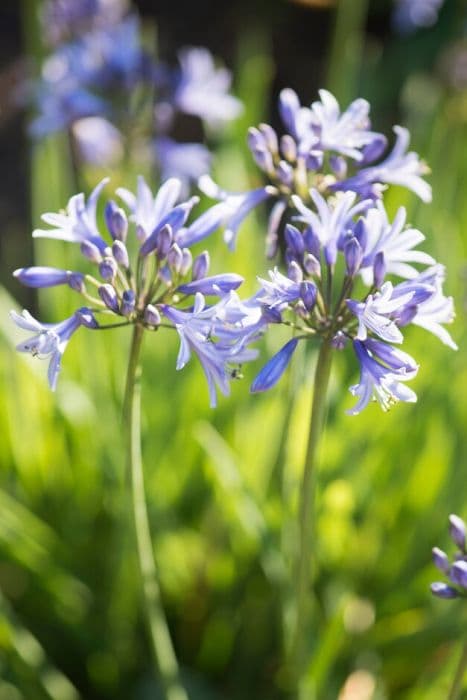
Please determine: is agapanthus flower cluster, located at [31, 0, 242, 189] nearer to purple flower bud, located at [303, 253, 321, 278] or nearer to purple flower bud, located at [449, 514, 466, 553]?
purple flower bud, located at [303, 253, 321, 278]

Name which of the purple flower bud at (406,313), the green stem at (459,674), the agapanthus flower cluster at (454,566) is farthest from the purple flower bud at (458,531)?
the purple flower bud at (406,313)

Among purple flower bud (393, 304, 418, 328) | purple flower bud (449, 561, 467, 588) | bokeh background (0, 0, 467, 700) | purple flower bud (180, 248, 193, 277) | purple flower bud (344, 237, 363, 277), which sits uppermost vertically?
purple flower bud (344, 237, 363, 277)

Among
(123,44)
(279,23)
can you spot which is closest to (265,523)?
(123,44)

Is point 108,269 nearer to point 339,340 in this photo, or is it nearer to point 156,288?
point 156,288

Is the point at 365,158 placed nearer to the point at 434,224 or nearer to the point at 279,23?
the point at 434,224

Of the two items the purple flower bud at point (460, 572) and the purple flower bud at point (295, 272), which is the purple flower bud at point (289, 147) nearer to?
the purple flower bud at point (295, 272)

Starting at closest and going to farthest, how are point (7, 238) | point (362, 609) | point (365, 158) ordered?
point (365, 158) < point (362, 609) < point (7, 238)

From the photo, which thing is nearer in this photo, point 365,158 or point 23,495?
point 365,158

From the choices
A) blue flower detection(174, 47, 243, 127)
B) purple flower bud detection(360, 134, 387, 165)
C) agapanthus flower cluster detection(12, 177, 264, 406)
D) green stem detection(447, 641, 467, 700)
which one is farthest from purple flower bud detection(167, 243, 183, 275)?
blue flower detection(174, 47, 243, 127)
